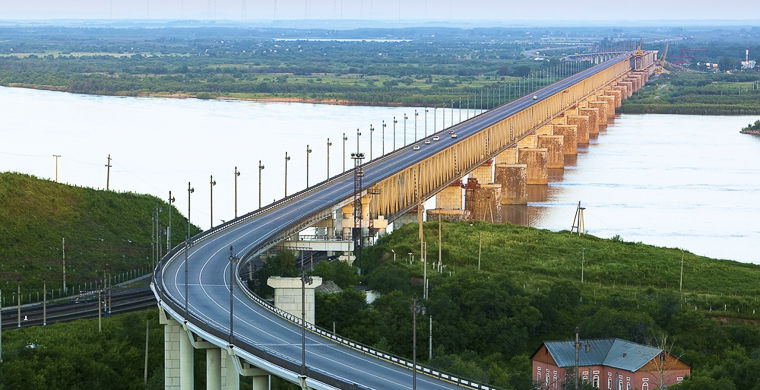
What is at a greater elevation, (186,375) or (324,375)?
(324,375)

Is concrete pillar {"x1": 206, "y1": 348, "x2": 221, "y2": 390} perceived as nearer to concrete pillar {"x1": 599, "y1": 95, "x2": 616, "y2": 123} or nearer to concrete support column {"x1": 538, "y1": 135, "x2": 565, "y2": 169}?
concrete support column {"x1": 538, "y1": 135, "x2": 565, "y2": 169}

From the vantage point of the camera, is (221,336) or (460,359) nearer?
(221,336)

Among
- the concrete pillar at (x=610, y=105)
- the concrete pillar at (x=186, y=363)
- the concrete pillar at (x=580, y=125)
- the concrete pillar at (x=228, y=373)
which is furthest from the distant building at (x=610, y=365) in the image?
the concrete pillar at (x=610, y=105)

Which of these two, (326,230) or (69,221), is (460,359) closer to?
(326,230)

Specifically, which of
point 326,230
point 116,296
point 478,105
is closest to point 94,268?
point 116,296

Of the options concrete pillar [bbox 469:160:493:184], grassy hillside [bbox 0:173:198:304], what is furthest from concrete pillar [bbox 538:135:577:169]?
grassy hillside [bbox 0:173:198:304]

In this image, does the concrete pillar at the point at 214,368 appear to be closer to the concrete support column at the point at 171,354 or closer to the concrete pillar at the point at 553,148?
the concrete support column at the point at 171,354
